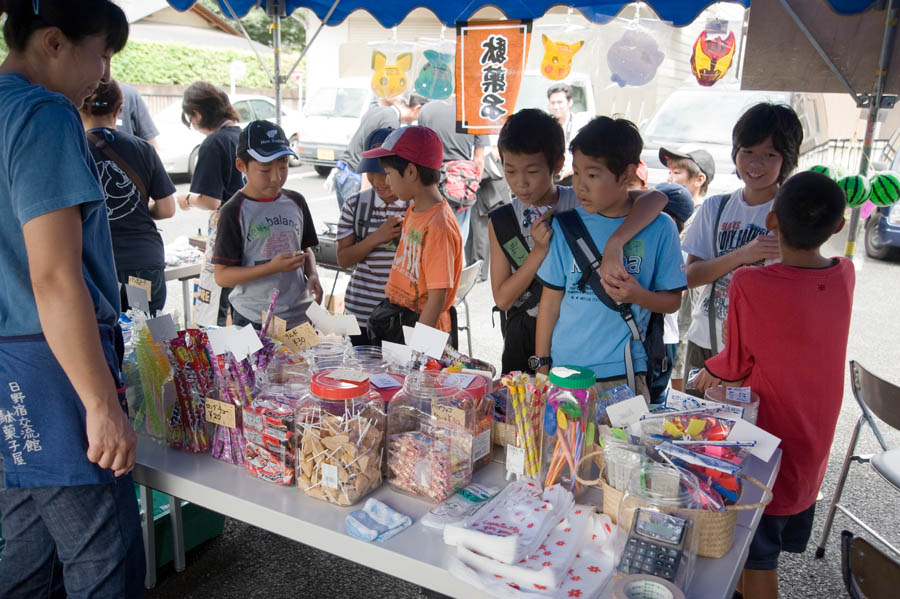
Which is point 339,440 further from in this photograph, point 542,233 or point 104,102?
point 104,102

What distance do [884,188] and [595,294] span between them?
5.85ft

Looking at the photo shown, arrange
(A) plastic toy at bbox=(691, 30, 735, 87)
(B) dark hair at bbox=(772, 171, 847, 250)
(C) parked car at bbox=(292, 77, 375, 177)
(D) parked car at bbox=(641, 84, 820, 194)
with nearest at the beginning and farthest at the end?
(B) dark hair at bbox=(772, 171, 847, 250), (A) plastic toy at bbox=(691, 30, 735, 87), (D) parked car at bbox=(641, 84, 820, 194), (C) parked car at bbox=(292, 77, 375, 177)

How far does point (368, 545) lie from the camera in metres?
1.28

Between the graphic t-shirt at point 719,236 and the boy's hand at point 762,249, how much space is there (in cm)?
14

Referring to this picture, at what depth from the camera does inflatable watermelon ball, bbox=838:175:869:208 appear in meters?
2.84

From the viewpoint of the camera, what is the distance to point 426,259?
2.41 meters

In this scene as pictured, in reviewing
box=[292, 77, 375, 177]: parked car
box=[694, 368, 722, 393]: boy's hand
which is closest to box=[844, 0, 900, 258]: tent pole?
box=[694, 368, 722, 393]: boy's hand

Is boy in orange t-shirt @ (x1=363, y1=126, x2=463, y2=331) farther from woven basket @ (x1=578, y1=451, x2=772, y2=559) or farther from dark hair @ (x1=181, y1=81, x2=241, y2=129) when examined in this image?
dark hair @ (x1=181, y1=81, x2=241, y2=129)

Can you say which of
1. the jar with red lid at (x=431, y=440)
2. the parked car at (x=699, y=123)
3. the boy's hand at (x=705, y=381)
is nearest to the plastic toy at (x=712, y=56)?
the parked car at (x=699, y=123)

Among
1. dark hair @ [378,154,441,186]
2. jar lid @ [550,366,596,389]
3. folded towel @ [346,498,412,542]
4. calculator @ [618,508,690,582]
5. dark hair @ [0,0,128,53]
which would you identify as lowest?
folded towel @ [346,498,412,542]

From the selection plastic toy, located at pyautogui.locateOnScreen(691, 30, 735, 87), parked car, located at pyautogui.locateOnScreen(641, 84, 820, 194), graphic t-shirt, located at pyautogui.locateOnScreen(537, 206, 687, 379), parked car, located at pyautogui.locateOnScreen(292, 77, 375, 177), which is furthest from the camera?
parked car, located at pyautogui.locateOnScreen(292, 77, 375, 177)

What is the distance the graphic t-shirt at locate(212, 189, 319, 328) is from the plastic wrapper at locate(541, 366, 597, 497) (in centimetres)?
157

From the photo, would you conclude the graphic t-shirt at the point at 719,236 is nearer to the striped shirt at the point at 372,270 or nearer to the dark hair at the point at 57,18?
the striped shirt at the point at 372,270

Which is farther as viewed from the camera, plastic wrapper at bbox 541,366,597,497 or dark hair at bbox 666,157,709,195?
dark hair at bbox 666,157,709,195
